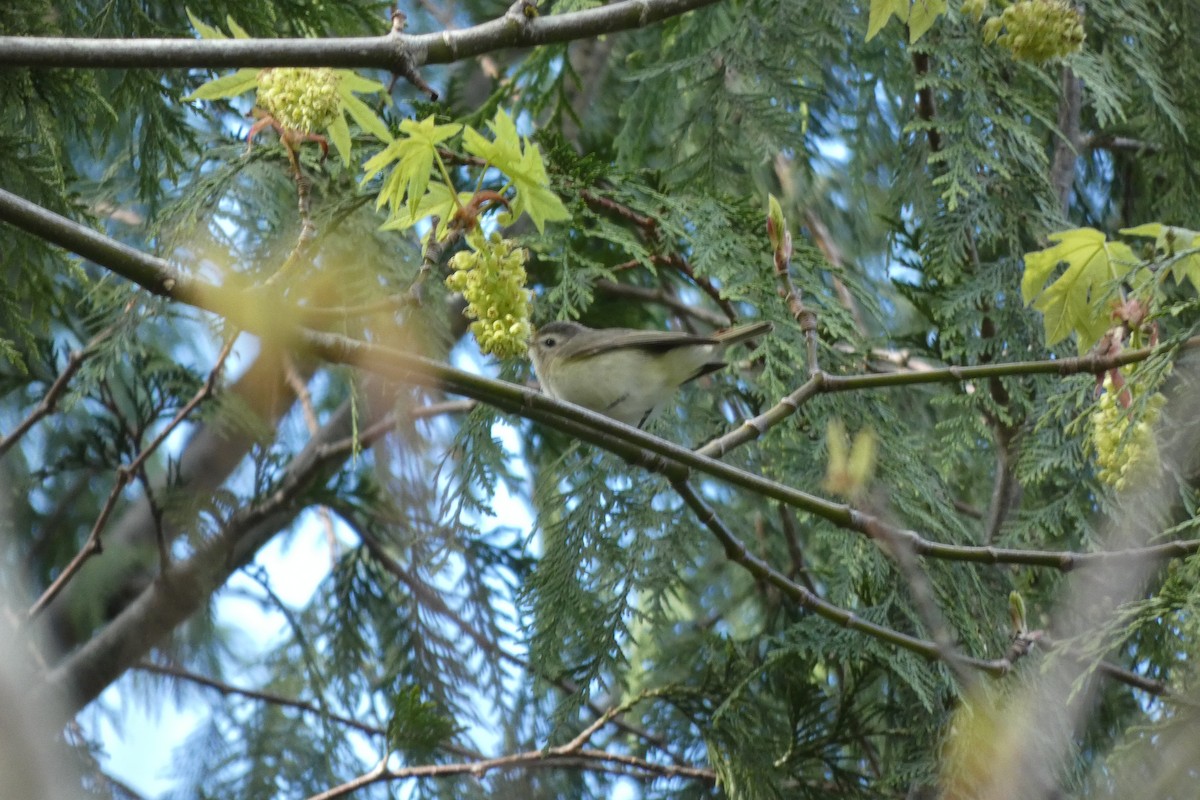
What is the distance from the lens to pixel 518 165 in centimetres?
173

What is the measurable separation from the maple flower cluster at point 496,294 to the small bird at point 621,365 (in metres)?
1.25

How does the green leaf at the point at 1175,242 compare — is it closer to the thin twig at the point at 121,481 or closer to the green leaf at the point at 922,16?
the green leaf at the point at 922,16

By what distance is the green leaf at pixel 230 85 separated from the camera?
184 cm

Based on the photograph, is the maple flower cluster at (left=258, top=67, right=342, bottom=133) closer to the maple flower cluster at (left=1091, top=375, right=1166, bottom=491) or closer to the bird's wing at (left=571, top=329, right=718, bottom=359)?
the bird's wing at (left=571, top=329, right=718, bottom=359)

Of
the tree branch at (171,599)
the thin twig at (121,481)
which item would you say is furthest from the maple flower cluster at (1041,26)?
the tree branch at (171,599)

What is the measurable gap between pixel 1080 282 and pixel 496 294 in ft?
3.21

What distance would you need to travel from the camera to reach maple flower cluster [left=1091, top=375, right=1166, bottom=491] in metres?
1.99

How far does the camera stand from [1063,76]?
11.7 feet

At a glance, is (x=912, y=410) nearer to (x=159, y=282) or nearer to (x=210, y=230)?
(x=210, y=230)

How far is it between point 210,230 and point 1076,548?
2.46 meters

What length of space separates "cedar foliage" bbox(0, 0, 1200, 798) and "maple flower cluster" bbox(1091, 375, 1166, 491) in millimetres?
74

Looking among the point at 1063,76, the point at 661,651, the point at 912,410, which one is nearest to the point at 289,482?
the point at 661,651

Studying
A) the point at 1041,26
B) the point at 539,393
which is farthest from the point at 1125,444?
the point at 539,393

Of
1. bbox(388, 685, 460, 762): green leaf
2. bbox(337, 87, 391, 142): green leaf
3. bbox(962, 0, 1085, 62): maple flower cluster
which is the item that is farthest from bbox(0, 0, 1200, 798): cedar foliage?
bbox(962, 0, 1085, 62): maple flower cluster
